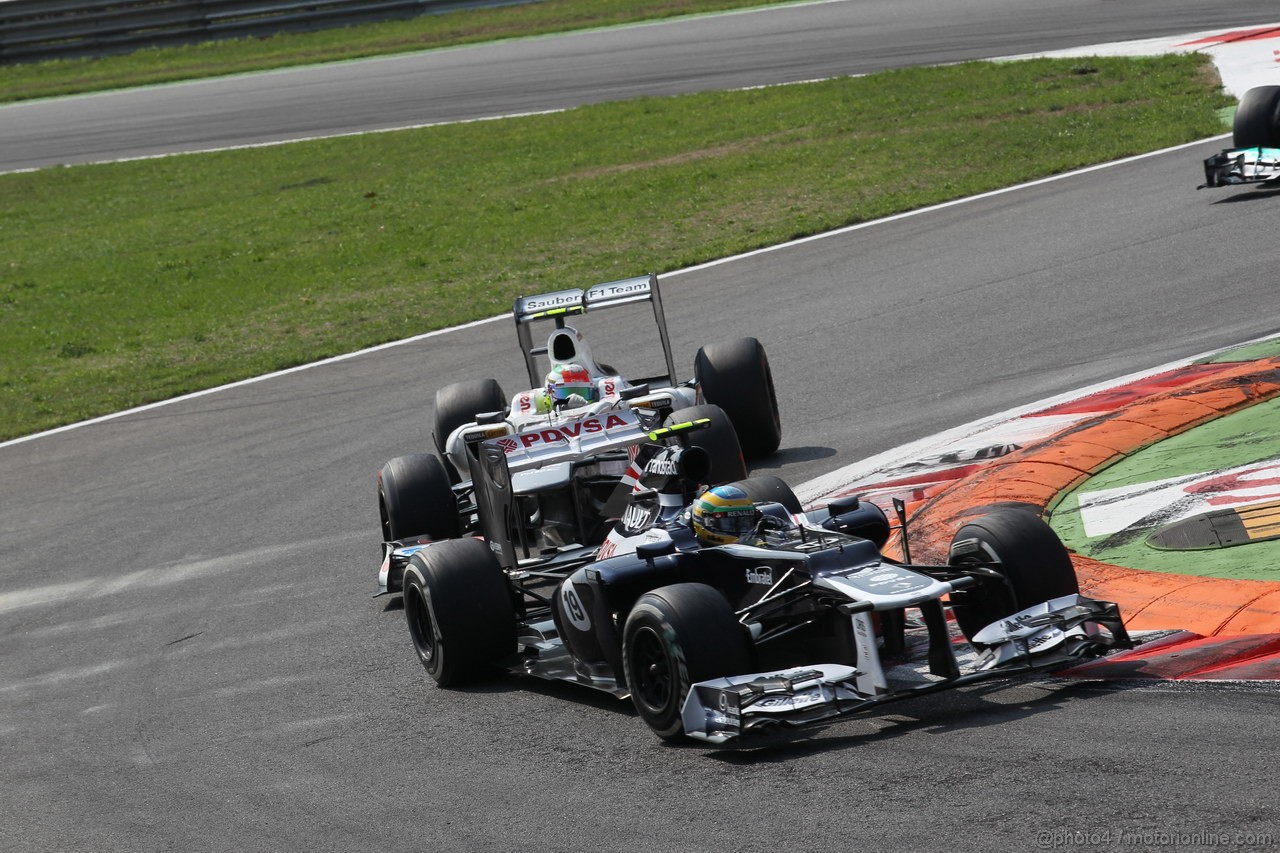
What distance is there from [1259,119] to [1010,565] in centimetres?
1286

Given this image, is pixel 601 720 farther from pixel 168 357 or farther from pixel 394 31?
pixel 394 31

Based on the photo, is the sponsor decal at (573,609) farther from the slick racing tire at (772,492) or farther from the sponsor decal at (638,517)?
the slick racing tire at (772,492)

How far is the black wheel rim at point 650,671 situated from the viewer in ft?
24.7

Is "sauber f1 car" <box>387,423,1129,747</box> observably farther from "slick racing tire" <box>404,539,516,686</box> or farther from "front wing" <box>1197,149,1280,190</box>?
"front wing" <box>1197,149,1280,190</box>

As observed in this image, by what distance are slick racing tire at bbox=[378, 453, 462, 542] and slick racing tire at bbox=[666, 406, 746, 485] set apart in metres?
1.76

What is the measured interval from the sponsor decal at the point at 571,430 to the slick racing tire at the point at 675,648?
304cm

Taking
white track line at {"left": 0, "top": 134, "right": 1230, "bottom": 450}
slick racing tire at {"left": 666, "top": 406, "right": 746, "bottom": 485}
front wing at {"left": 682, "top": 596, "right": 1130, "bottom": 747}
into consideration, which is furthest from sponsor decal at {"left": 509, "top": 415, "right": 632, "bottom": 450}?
white track line at {"left": 0, "top": 134, "right": 1230, "bottom": 450}

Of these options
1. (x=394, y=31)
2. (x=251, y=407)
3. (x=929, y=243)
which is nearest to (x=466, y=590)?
(x=251, y=407)

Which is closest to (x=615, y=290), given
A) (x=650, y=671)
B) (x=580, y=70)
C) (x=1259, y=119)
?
(x=650, y=671)

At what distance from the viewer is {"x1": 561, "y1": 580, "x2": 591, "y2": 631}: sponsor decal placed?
27.3 feet

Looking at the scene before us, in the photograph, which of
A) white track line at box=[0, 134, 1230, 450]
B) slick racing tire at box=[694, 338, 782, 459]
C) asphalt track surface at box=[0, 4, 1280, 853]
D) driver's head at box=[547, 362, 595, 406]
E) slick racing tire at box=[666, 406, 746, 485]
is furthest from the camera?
white track line at box=[0, 134, 1230, 450]

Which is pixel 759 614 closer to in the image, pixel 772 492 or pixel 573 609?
pixel 573 609

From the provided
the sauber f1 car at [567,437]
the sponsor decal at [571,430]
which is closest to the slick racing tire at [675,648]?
the sauber f1 car at [567,437]

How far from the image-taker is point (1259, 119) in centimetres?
1852
